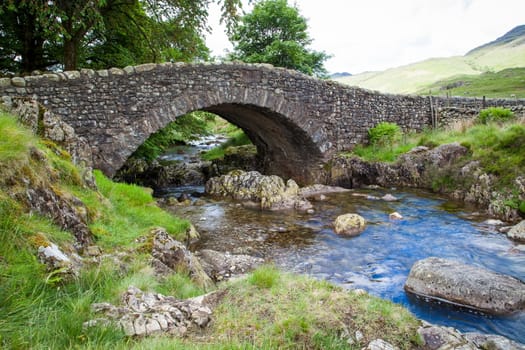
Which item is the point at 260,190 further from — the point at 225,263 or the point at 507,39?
the point at 507,39

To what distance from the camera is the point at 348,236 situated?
7.22 meters

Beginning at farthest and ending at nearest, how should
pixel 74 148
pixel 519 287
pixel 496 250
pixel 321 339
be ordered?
pixel 74 148
pixel 496 250
pixel 519 287
pixel 321 339

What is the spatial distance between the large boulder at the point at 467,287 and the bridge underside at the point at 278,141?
7.51 metres

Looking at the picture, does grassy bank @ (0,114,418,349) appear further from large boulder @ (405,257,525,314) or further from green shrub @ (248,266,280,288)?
large boulder @ (405,257,525,314)

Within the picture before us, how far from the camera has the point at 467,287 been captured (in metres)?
4.33

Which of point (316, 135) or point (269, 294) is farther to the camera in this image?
point (316, 135)

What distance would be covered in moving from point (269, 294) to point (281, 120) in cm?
911

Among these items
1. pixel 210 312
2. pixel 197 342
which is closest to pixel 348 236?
pixel 210 312

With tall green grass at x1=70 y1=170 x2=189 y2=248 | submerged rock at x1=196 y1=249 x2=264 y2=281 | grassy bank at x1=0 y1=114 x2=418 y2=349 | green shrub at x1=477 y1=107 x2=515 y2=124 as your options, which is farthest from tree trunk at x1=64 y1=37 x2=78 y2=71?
green shrub at x1=477 y1=107 x2=515 y2=124

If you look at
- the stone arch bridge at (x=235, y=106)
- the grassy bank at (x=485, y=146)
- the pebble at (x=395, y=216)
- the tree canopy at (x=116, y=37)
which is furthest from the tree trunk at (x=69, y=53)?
the grassy bank at (x=485, y=146)

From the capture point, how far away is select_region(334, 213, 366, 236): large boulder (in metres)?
7.34

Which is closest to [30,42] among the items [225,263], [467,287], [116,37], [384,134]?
[116,37]

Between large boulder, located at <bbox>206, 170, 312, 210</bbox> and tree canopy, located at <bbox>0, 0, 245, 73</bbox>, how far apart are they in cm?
485

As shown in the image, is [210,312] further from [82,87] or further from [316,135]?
[316,135]
